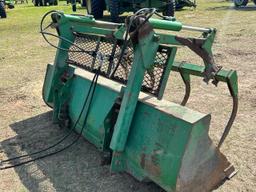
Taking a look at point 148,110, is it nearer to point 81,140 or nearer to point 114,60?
point 114,60

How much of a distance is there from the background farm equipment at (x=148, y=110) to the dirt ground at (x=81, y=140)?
0.17 meters

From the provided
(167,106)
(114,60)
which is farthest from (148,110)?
(114,60)

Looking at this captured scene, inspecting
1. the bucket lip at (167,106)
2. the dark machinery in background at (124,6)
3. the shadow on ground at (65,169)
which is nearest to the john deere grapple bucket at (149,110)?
the bucket lip at (167,106)

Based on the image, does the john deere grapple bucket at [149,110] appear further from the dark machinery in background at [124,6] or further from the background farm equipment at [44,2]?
the background farm equipment at [44,2]

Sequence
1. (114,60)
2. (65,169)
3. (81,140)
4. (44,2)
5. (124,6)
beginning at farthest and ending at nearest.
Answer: (44,2), (124,6), (81,140), (114,60), (65,169)

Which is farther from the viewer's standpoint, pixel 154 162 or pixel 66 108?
pixel 66 108

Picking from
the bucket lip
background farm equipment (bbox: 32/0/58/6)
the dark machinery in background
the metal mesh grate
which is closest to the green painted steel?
the metal mesh grate

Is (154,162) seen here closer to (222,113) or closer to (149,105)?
(149,105)

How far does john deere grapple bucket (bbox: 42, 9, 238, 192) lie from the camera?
2.42 metres

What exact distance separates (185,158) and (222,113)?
184cm

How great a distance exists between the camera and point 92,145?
344cm

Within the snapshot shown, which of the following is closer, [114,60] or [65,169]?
[65,169]

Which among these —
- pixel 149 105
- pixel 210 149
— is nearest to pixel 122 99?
pixel 149 105

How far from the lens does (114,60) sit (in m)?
3.30
